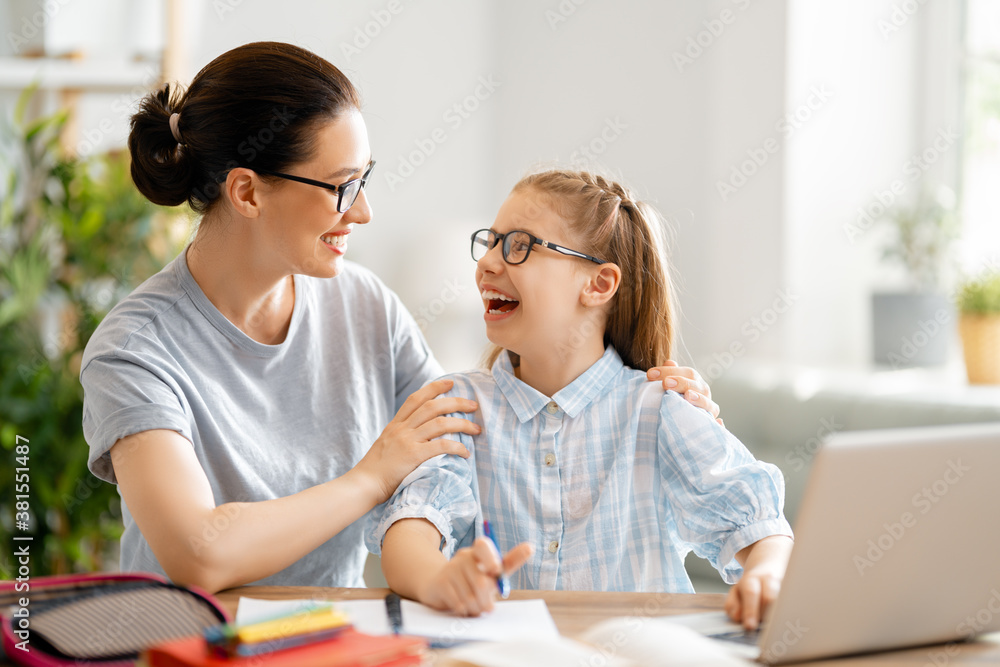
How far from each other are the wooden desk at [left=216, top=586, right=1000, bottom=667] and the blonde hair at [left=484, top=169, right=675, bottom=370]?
1.60 ft

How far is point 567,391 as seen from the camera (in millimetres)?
1361

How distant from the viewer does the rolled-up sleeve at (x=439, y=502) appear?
120 centimetres

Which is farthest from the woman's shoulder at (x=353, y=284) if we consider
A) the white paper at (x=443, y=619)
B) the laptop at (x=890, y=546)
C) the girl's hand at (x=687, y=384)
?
the laptop at (x=890, y=546)

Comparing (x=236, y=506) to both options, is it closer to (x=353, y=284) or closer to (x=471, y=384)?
(x=471, y=384)

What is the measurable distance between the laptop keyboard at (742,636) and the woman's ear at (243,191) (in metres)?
0.95

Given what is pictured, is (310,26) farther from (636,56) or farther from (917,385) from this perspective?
(917,385)

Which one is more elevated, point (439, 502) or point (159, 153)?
point (159, 153)

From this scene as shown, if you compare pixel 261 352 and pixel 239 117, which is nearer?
pixel 239 117

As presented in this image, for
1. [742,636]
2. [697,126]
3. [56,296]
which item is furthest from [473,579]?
[697,126]

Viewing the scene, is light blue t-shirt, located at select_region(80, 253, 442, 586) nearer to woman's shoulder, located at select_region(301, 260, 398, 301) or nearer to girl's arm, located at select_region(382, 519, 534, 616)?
woman's shoulder, located at select_region(301, 260, 398, 301)

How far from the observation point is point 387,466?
4.11 feet

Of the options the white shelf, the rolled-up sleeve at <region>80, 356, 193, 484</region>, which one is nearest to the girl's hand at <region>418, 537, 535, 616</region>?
the rolled-up sleeve at <region>80, 356, 193, 484</region>

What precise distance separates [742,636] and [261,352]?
2.90ft

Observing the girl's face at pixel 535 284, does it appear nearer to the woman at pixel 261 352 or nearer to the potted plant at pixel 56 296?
the woman at pixel 261 352
